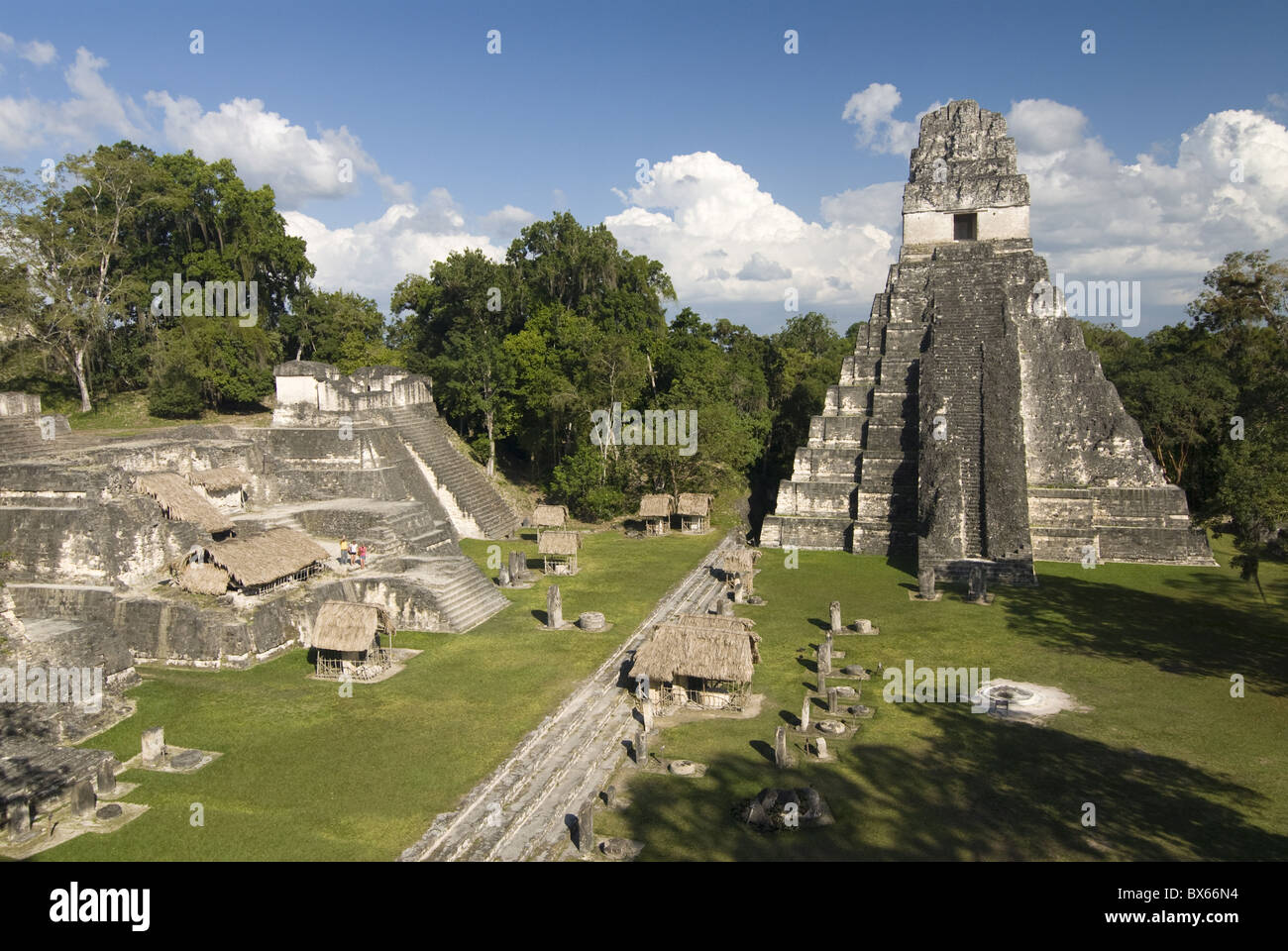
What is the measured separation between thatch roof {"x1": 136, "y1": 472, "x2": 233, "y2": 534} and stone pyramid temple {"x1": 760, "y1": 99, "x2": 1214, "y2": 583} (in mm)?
17291

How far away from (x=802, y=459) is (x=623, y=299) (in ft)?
54.9

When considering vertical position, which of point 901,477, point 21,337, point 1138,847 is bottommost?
point 1138,847

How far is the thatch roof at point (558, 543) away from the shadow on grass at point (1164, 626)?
470 inches

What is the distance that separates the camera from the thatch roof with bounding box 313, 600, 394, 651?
15.8 metres

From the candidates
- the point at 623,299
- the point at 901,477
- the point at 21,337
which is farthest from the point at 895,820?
the point at 623,299

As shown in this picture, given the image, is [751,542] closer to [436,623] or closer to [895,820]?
[436,623]

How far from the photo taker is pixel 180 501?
19.7m

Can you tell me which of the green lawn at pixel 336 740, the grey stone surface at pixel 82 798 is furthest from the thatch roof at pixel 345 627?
the grey stone surface at pixel 82 798

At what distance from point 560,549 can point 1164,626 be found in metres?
15.5

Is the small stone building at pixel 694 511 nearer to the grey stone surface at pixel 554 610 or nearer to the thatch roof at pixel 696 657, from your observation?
the grey stone surface at pixel 554 610

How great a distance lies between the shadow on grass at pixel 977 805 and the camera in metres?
10.3

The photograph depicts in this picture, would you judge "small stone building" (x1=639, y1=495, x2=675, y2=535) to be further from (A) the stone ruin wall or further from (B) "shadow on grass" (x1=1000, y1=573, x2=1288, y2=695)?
(B) "shadow on grass" (x1=1000, y1=573, x2=1288, y2=695)

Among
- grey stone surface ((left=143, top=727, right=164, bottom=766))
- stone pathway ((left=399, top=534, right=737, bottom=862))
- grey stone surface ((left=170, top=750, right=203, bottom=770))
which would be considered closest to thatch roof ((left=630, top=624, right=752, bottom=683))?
stone pathway ((left=399, top=534, right=737, bottom=862))
